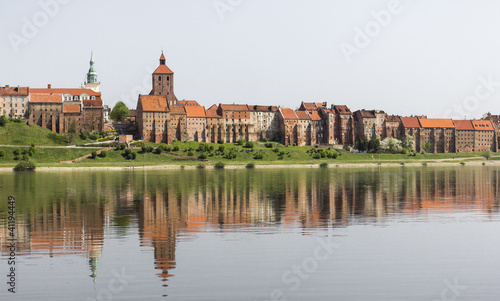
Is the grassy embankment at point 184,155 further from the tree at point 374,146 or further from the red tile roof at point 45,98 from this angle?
the red tile roof at point 45,98

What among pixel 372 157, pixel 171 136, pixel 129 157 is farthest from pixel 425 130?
pixel 129 157

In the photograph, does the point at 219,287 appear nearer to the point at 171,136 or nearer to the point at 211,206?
the point at 211,206

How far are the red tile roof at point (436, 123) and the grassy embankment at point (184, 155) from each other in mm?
25415

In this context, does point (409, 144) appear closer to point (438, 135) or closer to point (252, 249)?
point (438, 135)

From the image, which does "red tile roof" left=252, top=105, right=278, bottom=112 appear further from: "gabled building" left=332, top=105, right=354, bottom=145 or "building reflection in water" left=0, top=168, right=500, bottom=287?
"building reflection in water" left=0, top=168, right=500, bottom=287

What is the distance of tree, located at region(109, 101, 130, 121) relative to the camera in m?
140

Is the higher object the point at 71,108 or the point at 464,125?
the point at 71,108

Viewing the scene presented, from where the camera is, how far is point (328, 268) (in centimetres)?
2039

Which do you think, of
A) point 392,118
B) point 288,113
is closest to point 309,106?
point 288,113

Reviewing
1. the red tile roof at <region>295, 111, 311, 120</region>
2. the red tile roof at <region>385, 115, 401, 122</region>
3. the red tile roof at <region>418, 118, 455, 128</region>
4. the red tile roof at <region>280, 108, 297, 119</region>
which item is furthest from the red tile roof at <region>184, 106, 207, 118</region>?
the red tile roof at <region>418, 118, 455, 128</region>

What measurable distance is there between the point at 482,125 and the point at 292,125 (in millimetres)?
58841

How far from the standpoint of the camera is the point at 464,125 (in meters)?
167

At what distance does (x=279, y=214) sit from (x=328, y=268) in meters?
14.3

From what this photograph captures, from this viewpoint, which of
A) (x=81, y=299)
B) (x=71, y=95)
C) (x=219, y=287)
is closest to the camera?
(x=81, y=299)
